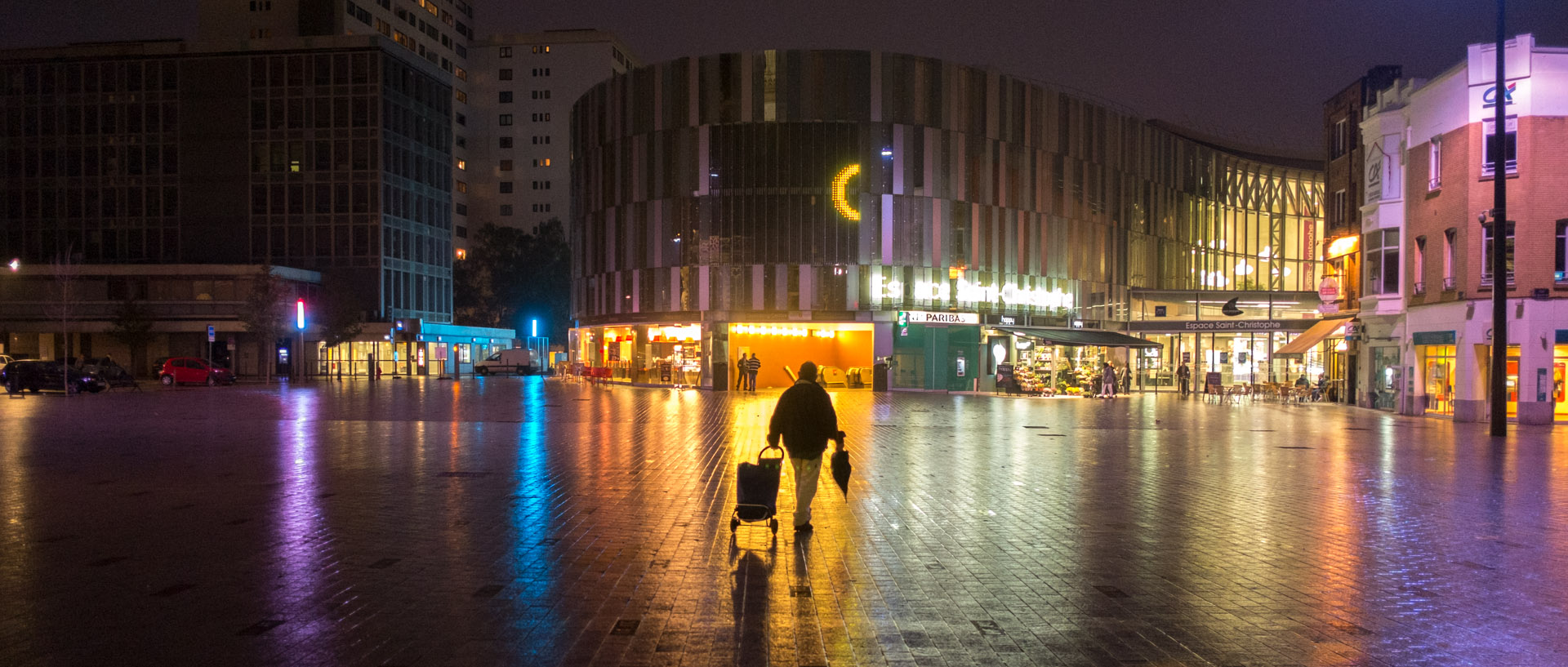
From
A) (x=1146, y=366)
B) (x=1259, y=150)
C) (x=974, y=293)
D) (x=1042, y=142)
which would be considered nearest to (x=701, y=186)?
(x=974, y=293)

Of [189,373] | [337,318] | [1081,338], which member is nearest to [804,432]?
[1081,338]

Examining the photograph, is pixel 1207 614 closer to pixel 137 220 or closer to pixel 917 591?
pixel 917 591

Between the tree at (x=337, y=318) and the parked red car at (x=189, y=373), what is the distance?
44.3 ft

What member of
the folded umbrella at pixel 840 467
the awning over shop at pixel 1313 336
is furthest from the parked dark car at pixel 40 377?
the awning over shop at pixel 1313 336

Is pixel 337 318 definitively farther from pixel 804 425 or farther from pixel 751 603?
pixel 751 603

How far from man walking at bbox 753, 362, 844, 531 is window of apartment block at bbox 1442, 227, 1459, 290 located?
25442mm

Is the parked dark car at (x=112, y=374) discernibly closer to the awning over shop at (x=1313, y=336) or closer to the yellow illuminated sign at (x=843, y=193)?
the yellow illuminated sign at (x=843, y=193)

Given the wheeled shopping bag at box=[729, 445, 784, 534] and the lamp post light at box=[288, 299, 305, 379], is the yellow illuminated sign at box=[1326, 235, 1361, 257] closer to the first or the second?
the wheeled shopping bag at box=[729, 445, 784, 534]

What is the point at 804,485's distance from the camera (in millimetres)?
9234

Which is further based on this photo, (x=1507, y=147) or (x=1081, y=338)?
(x=1081, y=338)

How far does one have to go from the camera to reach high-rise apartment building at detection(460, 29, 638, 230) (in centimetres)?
10519

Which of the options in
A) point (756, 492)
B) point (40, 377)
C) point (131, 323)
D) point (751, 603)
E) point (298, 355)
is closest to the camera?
point (751, 603)

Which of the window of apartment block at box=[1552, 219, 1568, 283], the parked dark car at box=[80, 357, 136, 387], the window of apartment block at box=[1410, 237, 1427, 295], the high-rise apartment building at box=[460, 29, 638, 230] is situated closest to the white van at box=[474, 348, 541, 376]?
the parked dark car at box=[80, 357, 136, 387]

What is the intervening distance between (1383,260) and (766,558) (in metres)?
29.5
